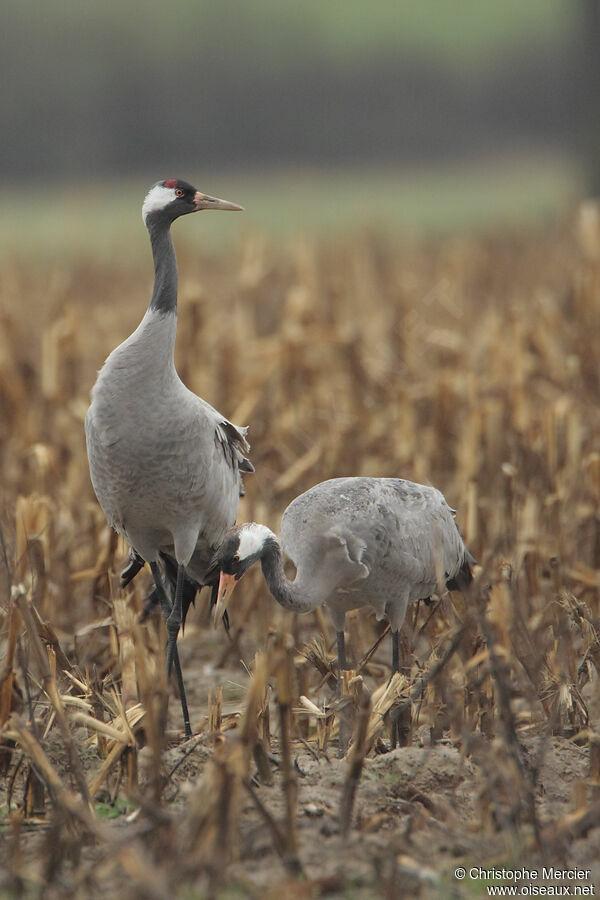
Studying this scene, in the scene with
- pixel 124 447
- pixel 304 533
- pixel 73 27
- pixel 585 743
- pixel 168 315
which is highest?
pixel 73 27

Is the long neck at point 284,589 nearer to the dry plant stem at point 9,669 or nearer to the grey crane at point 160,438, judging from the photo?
the grey crane at point 160,438

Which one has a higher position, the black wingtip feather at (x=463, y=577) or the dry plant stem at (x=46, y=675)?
the dry plant stem at (x=46, y=675)

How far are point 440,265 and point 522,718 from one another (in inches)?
323

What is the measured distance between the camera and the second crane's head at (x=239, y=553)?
354 cm

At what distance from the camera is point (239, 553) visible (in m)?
3.53

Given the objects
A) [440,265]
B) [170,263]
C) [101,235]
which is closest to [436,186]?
[101,235]

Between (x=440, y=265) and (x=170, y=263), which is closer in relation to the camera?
(x=170, y=263)

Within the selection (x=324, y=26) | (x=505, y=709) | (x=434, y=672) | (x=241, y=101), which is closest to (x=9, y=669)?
(x=434, y=672)

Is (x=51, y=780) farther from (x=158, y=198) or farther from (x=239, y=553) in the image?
(x=158, y=198)

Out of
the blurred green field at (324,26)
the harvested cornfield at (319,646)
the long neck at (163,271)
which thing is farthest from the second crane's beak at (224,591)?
the blurred green field at (324,26)

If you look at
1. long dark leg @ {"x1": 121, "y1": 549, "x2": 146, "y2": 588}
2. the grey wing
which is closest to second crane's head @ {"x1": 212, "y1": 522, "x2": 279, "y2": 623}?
the grey wing

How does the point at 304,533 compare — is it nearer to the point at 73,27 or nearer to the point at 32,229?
the point at 32,229

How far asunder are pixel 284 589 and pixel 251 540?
17cm

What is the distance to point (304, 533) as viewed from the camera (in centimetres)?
366
